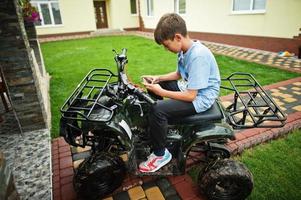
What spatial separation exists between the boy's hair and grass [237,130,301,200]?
1.89 m

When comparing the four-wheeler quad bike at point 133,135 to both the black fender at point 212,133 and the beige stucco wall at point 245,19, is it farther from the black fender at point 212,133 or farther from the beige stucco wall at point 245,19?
the beige stucco wall at point 245,19

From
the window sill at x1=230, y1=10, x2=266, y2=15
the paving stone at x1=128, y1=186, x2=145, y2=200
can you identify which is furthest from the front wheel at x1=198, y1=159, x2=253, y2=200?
the window sill at x1=230, y1=10, x2=266, y2=15

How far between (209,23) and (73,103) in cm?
1138

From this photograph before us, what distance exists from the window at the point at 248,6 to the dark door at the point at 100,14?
14.7 meters

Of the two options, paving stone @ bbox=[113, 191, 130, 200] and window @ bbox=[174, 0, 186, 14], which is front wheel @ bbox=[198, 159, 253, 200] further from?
window @ bbox=[174, 0, 186, 14]

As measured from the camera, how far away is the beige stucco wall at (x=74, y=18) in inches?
733

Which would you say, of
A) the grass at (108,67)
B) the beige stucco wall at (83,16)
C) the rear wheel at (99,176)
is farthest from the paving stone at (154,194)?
the beige stucco wall at (83,16)

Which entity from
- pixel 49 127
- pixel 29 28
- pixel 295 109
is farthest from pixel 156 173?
pixel 29 28

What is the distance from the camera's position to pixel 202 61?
89.0 inches

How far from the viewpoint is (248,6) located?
32.7 ft

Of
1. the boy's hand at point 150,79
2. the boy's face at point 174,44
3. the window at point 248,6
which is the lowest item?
the boy's hand at point 150,79

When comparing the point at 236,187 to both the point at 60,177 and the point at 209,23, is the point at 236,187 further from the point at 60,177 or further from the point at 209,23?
the point at 209,23

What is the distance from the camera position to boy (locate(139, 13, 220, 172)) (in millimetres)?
2270

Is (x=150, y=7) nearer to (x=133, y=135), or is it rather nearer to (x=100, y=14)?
(x=100, y=14)
